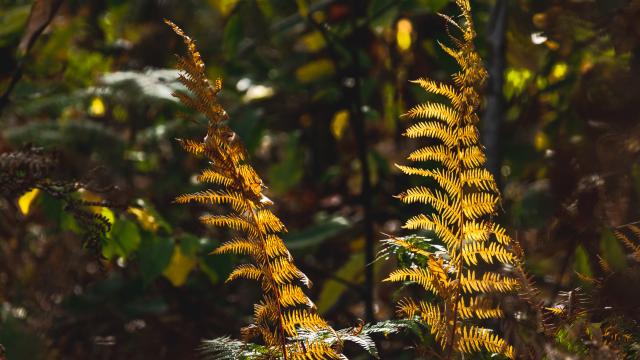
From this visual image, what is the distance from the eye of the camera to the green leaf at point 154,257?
1762 millimetres

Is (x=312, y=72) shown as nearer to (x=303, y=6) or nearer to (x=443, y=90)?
(x=303, y=6)

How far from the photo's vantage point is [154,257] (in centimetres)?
179

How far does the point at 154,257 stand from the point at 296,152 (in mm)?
996

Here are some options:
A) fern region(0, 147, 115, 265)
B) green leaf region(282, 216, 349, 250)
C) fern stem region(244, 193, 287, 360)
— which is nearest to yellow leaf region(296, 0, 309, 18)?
green leaf region(282, 216, 349, 250)

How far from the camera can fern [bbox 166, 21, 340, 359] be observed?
97 cm

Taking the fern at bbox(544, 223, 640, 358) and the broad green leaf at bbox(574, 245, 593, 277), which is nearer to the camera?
the fern at bbox(544, 223, 640, 358)

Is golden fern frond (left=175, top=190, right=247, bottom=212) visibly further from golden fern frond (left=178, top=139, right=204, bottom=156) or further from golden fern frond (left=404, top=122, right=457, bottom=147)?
golden fern frond (left=404, top=122, right=457, bottom=147)

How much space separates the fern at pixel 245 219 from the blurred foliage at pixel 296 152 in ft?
1.12

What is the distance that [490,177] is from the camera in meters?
0.97

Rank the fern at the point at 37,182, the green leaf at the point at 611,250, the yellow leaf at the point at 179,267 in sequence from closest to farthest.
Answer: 1. the fern at the point at 37,182
2. the green leaf at the point at 611,250
3. the yellow leaf at the point at 179,267

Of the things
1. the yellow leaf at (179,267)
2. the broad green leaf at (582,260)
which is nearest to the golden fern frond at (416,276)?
the broad green leaf at (582,260)

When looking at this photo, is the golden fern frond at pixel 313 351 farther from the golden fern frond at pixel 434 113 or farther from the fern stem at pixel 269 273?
the golden fern frond at pixel 434 113

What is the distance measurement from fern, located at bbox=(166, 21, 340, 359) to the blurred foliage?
341mm

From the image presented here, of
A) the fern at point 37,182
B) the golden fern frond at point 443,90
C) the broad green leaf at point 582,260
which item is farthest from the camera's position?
the broad green leaf at point 582,260
